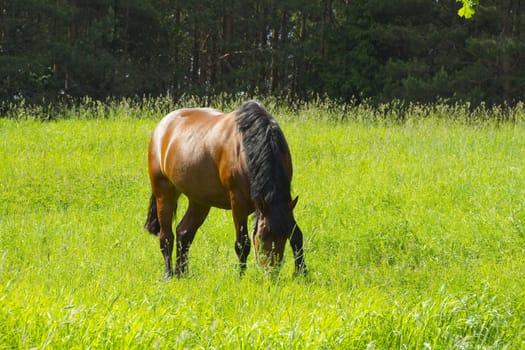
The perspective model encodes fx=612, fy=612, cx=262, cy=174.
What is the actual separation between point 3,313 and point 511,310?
10.7ft

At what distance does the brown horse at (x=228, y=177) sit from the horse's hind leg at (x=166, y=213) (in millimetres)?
10

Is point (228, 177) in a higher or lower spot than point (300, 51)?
lower

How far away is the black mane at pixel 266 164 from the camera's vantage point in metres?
4.89

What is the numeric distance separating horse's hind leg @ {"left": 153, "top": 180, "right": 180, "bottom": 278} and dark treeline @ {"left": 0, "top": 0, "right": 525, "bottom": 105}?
1573 centimetres

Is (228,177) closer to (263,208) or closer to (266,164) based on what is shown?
(266,164)

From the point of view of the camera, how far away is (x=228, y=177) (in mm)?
5555

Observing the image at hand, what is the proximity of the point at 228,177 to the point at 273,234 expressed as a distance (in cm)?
99

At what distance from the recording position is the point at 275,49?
2636 cm

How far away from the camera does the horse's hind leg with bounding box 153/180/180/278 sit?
633 centimetres

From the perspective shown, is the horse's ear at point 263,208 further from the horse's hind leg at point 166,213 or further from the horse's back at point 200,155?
the horse's hind leg at point 166,213

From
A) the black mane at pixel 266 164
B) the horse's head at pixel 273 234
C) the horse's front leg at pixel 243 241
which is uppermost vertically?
the black mane at pixel 266 164

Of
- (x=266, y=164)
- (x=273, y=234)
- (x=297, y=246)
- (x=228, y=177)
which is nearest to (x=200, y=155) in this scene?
(x=228, y=177)

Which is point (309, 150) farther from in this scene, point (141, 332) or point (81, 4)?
point (81, 4)

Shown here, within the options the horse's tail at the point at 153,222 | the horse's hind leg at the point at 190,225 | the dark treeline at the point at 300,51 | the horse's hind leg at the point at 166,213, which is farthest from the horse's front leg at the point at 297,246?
the dark treeline at the point at 300,51
